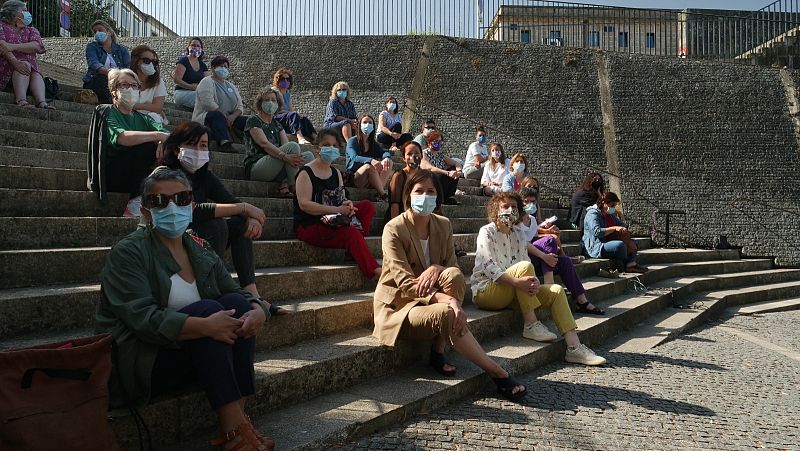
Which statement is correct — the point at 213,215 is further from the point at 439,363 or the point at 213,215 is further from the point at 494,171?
the point at 494,171

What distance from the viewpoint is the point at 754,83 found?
1353cm

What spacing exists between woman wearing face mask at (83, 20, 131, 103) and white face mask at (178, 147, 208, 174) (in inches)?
193

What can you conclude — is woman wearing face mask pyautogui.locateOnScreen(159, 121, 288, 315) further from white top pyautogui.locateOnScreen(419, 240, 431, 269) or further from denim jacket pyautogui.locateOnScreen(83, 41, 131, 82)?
denim jacket pyautogui.locateOnScreen(83, 41, 131, 82)

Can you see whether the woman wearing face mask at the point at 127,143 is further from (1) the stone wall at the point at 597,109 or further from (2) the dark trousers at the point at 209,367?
(1) the stone wall at the point at 597,109

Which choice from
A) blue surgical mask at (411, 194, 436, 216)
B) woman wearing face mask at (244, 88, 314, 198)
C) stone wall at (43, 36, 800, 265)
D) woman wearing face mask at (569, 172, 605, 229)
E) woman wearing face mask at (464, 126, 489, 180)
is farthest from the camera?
stone wall at (43, 36, 800, 265)

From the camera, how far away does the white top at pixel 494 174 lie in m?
9.81

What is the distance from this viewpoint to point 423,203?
14.2 ft

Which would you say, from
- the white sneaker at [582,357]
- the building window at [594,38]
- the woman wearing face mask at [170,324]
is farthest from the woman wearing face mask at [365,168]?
the building window at [594,38]

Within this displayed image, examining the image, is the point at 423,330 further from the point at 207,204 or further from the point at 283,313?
the point at 207,204

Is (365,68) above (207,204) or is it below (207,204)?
above

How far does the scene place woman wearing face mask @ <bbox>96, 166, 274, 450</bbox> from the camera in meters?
2.55

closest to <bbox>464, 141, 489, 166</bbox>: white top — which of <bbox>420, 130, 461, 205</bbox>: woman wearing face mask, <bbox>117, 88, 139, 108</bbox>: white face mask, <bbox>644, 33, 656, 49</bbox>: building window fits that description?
<bbox>420, 130, 461, 205</bbox>: woman wearing face mask

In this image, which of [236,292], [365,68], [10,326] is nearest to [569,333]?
[236,292]

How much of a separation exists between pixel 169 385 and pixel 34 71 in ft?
18.4
